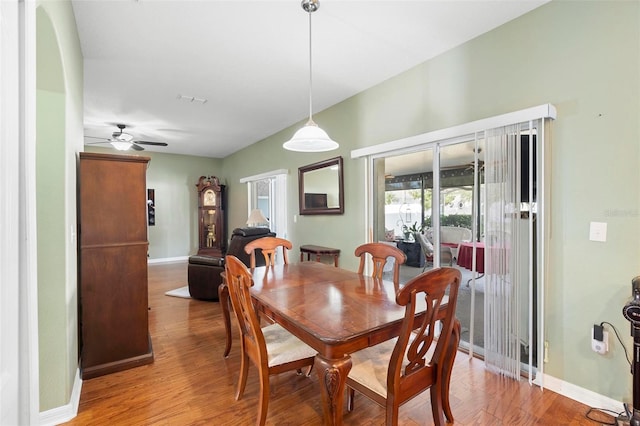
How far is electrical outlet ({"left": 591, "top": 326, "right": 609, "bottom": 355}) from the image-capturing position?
190 centimetres

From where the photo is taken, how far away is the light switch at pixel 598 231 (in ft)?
6.30

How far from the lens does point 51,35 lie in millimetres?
1602

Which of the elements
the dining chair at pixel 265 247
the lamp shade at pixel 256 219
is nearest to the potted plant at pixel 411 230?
the dining chair at pixel 265 247

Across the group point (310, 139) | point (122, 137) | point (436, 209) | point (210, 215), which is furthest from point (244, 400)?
point (210, 215)

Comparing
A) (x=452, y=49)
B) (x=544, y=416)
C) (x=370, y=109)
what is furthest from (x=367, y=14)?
(x=544, y=416)

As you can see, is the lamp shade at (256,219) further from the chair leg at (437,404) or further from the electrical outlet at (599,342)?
the electrical outlet at (599,342)

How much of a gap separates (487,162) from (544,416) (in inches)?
69.3

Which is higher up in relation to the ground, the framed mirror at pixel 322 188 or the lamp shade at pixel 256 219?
the framed mirror at pixel 322 188

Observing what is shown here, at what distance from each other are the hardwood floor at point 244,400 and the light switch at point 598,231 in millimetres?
1098

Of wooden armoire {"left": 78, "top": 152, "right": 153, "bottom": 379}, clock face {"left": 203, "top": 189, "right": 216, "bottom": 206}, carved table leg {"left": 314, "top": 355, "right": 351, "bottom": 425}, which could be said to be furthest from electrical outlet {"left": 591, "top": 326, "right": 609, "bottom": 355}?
clock face {"left": 203, "top": 189, "right": 216, "bottom": 206}

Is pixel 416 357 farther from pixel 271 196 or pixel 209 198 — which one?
pixel 209 198

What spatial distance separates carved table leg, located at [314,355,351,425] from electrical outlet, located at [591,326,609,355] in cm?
176

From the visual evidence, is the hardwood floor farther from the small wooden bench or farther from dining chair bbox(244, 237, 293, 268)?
the small wooden bench

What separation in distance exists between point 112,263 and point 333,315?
192 centimetres
